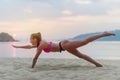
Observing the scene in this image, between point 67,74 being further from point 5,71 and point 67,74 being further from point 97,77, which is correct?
point 5,71

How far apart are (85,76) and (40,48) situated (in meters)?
1.42

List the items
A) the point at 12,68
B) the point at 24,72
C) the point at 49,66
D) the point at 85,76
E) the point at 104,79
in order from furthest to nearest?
the point at 49,66 < the point at 12,68 < the point at 24,72 < the point at 85,76 < the point at 104,79

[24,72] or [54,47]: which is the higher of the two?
[54,47]

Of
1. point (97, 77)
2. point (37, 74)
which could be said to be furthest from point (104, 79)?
point (37, 74)

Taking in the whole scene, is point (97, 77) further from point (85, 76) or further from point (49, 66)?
point (49, 66)

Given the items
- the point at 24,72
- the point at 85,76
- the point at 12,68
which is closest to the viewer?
the point at 85,76

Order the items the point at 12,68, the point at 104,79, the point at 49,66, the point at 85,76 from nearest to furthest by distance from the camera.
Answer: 1. the point at 104,79
2. the point at 85,76
3. the point at 12,68
4. the point at 49,66

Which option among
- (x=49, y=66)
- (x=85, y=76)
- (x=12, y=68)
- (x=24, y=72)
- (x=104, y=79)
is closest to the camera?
(x=104, y=79)

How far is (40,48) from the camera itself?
6.59 metres

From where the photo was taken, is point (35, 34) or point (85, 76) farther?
point (35, 34)

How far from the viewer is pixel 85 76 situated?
549cm

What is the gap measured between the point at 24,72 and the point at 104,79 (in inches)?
62.1

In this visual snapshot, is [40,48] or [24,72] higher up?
[40,48]

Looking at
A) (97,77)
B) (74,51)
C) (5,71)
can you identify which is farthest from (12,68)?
(97,77)
